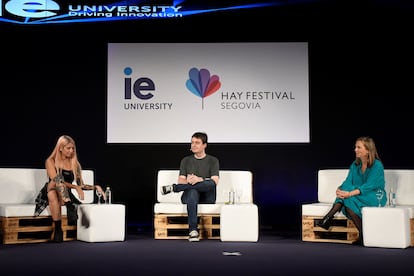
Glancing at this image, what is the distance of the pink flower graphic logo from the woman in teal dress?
215 centimetres

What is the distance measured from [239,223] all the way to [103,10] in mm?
3095

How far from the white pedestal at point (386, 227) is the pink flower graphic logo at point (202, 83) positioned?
2.62 metres

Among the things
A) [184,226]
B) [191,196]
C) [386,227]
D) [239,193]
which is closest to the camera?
[386,227]

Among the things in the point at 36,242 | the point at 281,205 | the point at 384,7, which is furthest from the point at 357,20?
the point at 36,242

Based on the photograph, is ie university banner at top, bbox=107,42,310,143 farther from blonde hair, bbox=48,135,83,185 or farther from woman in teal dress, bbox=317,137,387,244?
woman in teal dress, bbox=317,137,387,244

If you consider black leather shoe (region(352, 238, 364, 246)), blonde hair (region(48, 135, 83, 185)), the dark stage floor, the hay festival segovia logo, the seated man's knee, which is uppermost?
the hay festival segovia logo

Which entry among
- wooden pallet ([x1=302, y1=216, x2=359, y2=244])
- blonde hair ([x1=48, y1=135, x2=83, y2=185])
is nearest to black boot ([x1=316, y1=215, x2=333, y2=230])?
wooden pallet ([x1=302, y1=216, x2=359, y2=244])

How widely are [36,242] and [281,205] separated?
289 cm

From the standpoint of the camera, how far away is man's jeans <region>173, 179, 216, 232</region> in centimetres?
615

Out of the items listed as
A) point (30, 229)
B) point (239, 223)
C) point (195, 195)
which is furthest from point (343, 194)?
point (30, 229)

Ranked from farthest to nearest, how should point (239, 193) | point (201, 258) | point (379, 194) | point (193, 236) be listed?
point (239, 193)
point (193, 236)
point (379, 194)
point (201, 258)

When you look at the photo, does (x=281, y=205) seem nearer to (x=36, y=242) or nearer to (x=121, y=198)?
(x=121, y=198)

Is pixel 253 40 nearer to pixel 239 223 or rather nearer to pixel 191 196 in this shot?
pixel 191 196

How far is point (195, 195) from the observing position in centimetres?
623
